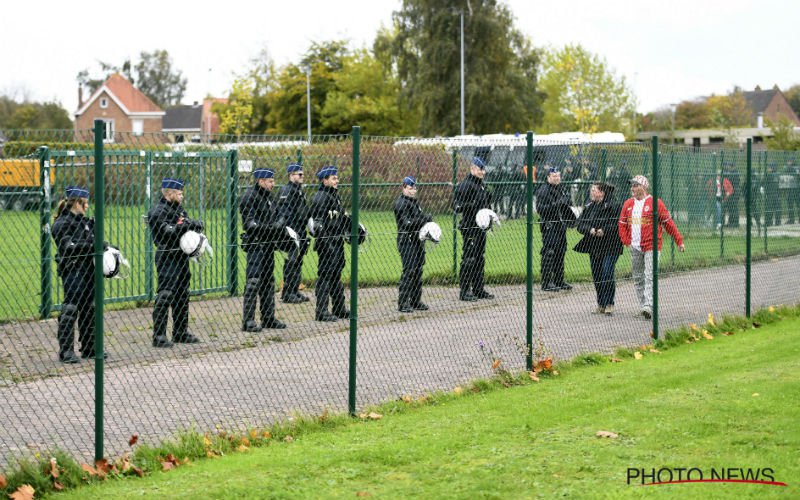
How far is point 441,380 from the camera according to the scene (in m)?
9.17

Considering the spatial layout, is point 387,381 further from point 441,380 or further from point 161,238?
point 161,238

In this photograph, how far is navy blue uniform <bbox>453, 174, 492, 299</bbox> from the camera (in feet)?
38.9

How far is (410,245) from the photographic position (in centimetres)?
1272

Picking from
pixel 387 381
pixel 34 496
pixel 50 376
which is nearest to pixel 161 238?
pixel 50 376

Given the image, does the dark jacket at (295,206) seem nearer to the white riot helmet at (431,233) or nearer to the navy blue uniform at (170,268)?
the white riot helmet at (431,233)

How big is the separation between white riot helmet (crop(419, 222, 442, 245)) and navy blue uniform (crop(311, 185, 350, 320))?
3.05 ft

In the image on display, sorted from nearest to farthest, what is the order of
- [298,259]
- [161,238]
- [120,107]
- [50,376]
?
[50,376], [161,238], [298,259], [120,107]

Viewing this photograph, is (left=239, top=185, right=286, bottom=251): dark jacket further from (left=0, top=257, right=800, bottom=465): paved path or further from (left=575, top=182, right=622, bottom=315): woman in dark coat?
(left=575, top=182, right=622, bottom=315): woman in dark coat

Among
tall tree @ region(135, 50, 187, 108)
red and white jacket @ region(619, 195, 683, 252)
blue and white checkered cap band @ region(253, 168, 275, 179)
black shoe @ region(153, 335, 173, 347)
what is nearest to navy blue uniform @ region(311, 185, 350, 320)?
blue and white checkered cap band @ region(253, 168, 275, 179)

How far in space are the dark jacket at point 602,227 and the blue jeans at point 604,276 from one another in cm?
14

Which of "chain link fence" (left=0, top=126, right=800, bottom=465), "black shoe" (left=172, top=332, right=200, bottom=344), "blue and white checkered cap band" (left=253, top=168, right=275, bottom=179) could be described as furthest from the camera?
"blue and white checkered cap band" (left=253, top=168, right=275, bottom=179)

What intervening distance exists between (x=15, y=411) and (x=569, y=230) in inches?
335

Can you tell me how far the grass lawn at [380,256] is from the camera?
1156 cm

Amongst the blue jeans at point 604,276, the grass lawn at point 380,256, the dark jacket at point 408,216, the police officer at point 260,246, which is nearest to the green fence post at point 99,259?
the grass lawn at point 380,256
